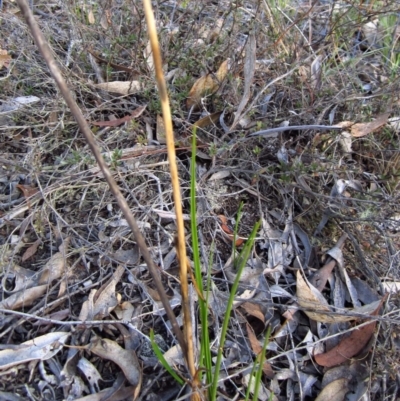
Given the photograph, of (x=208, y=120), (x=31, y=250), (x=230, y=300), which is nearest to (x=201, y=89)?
(x=208, y=120)

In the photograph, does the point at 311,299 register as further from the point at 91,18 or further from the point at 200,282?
the point at 91,18

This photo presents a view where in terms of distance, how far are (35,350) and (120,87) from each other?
1044mm

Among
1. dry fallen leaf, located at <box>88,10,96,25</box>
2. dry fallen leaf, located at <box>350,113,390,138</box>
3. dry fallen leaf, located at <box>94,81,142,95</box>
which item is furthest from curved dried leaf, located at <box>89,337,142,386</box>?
dry fallen leaf, located at <box>88,10,96,25</box>

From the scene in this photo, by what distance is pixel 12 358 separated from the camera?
4.41 feet

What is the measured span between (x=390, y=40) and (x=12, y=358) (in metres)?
2.17

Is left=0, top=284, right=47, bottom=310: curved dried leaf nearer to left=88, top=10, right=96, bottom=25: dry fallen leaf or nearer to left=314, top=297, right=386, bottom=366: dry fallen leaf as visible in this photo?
left=314, top=297, right=386, bottom=366: dry fallen leaf

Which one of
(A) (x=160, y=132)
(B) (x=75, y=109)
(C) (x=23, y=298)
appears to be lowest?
(C) (x=23, y=298)

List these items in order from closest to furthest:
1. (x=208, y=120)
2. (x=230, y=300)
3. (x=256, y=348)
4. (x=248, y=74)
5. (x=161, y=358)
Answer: (x=230, y=300), (x=161, y=358), (x=256, y=348), (x=248, y=74), (x=208, y=120)

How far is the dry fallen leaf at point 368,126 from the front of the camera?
1753mm

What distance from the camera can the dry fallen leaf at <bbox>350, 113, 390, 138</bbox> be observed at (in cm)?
175

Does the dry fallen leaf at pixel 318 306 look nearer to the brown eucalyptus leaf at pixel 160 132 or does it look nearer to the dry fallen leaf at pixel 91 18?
the brown eucalyptus leaf at pixel 160 132

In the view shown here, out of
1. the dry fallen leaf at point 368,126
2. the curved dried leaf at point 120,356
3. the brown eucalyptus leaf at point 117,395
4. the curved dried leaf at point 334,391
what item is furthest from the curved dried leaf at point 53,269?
the dry fallen leaf at point 368,126

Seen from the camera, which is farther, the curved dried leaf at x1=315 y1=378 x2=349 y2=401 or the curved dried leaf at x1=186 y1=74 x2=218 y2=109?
the curved dried leaf at x1=186 y1=74 x2=218 y2=109

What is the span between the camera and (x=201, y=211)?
167 centimetres
